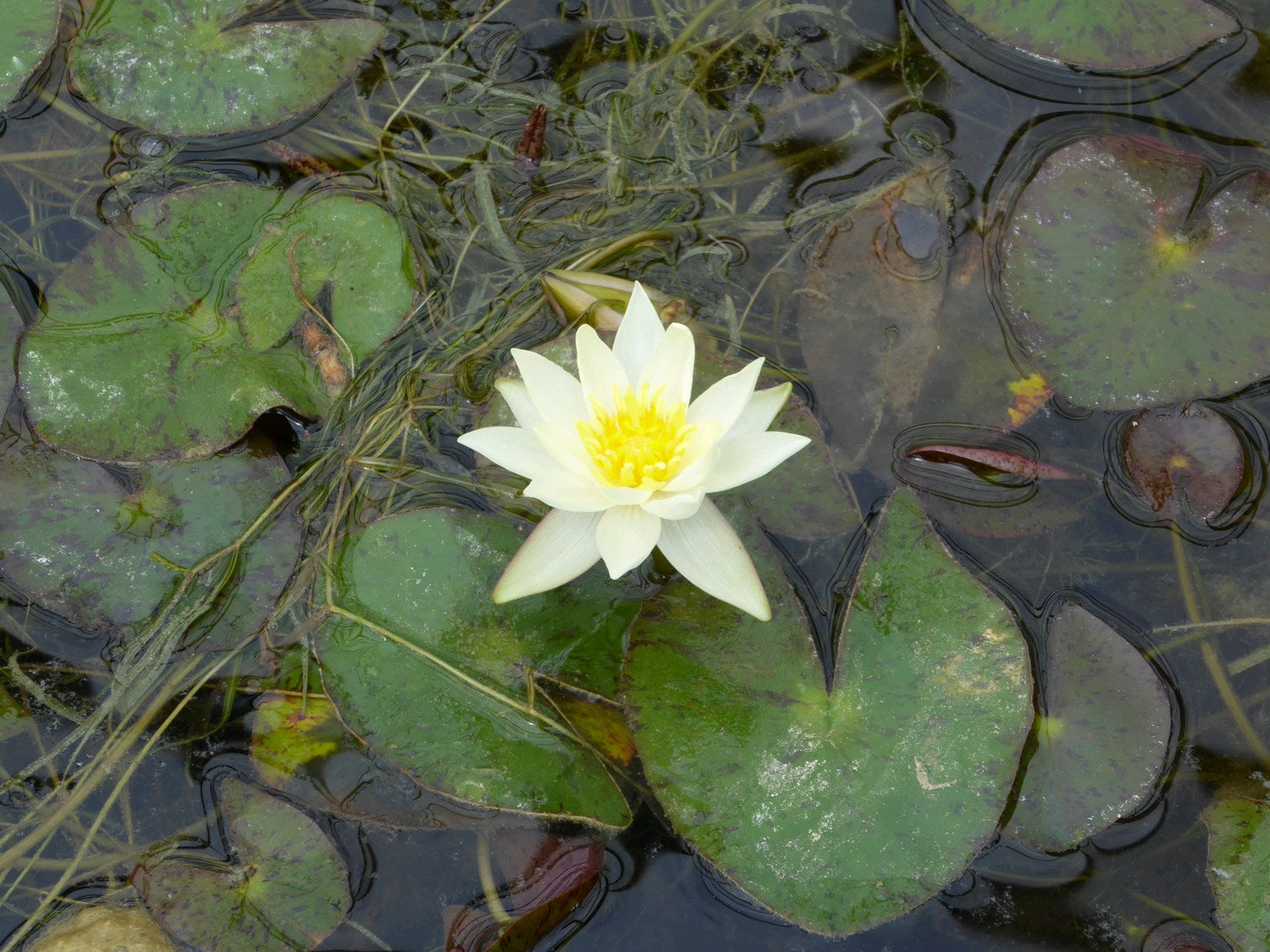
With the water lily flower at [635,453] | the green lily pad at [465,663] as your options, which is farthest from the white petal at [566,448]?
the green lily pad at [465,663]

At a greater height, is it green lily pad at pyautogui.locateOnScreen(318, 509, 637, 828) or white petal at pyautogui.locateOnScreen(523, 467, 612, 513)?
white petal at pyautogui.locateOnScreen(523, 467, 612, 513)

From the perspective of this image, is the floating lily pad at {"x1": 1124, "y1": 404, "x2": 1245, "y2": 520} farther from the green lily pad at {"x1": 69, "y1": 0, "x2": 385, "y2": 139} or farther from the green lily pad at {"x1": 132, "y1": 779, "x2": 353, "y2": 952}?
the green lily pad at {"x1": 69, "y1": 0, "x2": 385, "y2": 139}

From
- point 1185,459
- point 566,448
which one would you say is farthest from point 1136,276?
point 566,448

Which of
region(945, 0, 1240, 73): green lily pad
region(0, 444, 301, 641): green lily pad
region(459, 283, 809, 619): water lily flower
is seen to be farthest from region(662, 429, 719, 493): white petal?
region(945, 0, 1240, 73): green lily pad

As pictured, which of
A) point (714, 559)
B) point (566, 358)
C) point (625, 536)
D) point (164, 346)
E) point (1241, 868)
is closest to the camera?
point (625, 536)

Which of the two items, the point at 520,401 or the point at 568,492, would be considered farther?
the point at 520,401

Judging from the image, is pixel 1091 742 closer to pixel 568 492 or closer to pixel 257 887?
pixel 568 492
